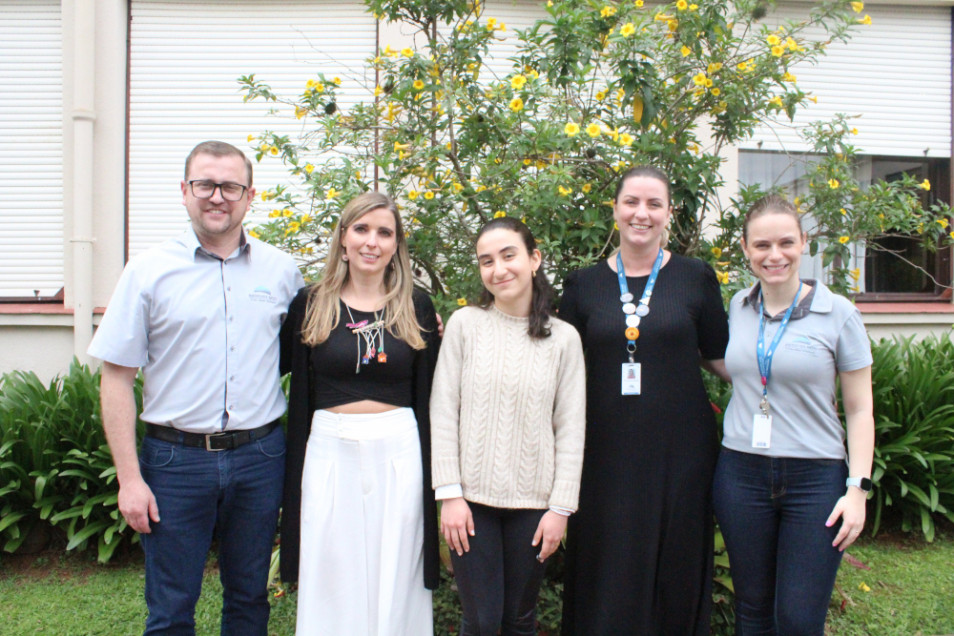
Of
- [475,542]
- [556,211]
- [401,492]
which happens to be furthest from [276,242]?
[475,542]

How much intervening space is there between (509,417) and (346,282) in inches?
33.0

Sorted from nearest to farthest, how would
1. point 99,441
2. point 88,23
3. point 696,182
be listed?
1. point 696,182
2. point 99,441
3. point 88,23

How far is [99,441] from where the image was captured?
4.06m

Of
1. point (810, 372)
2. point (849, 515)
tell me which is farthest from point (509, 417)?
point (849, 515)

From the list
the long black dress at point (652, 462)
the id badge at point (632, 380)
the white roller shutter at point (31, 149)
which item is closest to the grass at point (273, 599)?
the long black dress at point (652, 462)

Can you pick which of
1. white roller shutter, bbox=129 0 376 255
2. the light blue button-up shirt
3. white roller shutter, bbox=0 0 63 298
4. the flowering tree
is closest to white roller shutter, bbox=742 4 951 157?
the flowering tree

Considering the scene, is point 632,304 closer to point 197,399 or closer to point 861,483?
point 861,483

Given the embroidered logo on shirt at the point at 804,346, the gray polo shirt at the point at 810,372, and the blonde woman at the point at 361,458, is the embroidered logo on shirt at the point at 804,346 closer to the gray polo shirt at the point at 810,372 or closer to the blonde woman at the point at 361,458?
the gray polo shirt at the point at 810,372

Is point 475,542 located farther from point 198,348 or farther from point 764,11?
point 764,11

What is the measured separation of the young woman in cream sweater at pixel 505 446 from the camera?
2268 mm

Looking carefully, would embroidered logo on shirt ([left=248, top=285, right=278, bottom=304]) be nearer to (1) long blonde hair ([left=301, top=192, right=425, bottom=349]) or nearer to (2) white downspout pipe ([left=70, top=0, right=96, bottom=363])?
(1) long blonde hair ([left=301, top=192, right=425, bottom=349])

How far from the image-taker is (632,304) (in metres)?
2.53

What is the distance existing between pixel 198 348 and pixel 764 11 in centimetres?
330

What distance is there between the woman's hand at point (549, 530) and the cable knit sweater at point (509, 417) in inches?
1.6
